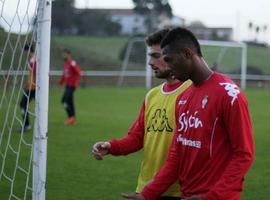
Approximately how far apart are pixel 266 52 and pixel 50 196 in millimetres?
43414

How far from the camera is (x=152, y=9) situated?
48.8 m

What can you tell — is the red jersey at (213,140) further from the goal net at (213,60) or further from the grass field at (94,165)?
the goal net at (213,60)

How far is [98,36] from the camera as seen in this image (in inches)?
2020

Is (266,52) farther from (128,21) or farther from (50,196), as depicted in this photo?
(50,196)

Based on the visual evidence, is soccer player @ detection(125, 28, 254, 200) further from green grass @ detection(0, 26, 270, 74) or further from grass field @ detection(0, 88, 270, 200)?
green grass @ detection(0, 26, 270, 74)

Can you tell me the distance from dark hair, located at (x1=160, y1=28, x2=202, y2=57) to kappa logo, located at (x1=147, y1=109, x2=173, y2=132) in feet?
2.86

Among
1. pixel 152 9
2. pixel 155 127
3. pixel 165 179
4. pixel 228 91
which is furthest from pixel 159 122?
pixel 152 9

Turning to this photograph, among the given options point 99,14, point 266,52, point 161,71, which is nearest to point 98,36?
point 99,14

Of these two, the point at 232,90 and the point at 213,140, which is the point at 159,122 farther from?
the point at 232,90

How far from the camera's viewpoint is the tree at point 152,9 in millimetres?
47406

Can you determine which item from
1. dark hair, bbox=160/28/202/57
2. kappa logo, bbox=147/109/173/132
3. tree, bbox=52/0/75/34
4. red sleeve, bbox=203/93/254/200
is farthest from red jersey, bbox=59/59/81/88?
tree, bbox=52/0/75/34

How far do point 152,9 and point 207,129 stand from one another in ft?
152

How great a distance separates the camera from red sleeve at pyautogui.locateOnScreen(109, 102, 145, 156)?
4.23 metres

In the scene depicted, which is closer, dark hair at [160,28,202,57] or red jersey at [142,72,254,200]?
red jersey at [142,72,254,200]
